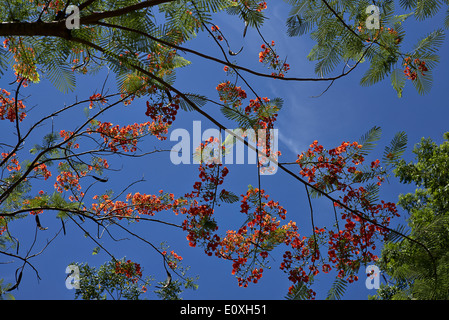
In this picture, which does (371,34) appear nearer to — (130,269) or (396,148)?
(396,148)

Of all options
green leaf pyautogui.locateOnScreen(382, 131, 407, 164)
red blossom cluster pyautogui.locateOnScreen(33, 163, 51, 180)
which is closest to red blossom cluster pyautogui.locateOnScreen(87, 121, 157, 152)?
red blossom cluster pyautogui.locateOnScreen(33, 163, 51, 180)

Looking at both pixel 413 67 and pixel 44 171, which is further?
pixel 44 171

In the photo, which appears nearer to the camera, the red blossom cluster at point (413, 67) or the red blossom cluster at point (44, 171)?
the red blossom cluster at point (413, 67)

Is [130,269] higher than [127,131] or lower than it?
lower

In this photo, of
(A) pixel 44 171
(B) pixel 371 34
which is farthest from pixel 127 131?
(B) pixel 371 34

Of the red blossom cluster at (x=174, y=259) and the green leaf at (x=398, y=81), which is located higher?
the green leaf at (x=398, y=81)

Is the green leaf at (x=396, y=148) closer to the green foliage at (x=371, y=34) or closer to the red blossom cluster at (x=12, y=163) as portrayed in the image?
the green foliage at (x=371, y=34)

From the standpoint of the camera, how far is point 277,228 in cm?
303

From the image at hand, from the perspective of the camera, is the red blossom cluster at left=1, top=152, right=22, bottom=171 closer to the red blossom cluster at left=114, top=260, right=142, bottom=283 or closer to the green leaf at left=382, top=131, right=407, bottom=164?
the red blossom cluster at left=114, top=260, right=142, bottom=283

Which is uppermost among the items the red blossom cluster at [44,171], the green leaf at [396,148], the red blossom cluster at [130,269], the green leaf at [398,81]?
the green leaf at [398,81]

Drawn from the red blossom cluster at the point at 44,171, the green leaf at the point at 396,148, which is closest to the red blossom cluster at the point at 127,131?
the red blossom cluster at the point at 44,171
